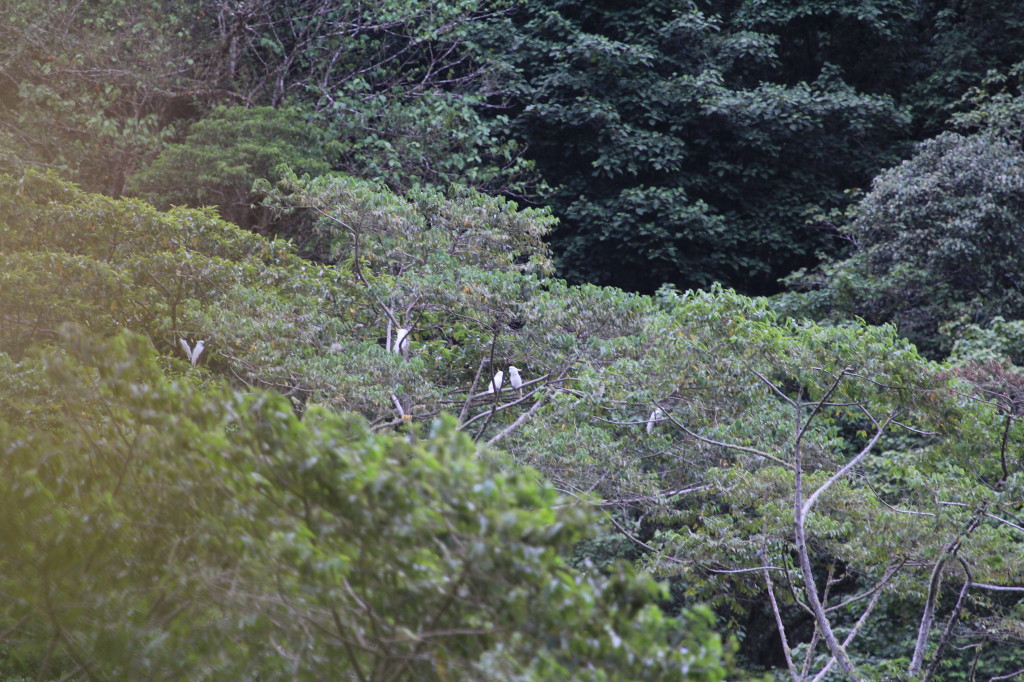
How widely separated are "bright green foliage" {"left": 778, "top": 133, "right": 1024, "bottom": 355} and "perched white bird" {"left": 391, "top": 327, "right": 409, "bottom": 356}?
5.48 meters

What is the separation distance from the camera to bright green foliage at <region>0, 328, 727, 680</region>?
2.14m

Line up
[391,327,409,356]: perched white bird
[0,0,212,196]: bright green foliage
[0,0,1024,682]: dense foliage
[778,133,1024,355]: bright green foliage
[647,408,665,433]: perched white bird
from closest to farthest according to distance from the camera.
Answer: [0,0,1024,682]: dense foliage → [647,408,665,433]: perched white bird → [391,327,409,356]: perched white bird → [778,133,1024,355]: bright green foliage → [0,0,212,196]: bright green foliage

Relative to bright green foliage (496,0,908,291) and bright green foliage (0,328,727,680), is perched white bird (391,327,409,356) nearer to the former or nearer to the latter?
bright green foliage (0,328,727,680)

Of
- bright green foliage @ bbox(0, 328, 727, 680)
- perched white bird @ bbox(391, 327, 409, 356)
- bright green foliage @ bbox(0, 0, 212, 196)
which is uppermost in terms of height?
bright green foliage @ bbox(0, 328, 727, 680)

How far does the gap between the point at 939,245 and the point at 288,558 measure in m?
9.16

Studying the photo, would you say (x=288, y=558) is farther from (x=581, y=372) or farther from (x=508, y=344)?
(x=508, y=344)

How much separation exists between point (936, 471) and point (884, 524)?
1.44ft

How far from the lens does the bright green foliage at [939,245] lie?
9.83 m

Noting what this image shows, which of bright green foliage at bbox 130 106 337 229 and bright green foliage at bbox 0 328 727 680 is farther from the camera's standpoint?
bright green foliage at bbox 130 106 337 229

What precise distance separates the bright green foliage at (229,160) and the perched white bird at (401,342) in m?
3.06

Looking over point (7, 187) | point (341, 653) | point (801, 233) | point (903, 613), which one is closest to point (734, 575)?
point (903, 613)

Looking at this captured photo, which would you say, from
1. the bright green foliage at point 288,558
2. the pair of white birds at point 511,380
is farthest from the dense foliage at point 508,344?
the pair of white birds at point 511,380

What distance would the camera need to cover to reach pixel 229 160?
31.3ft

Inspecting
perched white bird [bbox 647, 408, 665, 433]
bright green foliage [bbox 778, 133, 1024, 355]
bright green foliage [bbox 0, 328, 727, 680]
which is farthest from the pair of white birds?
bright green foliage [bbox 778, 133, 1024, 355]
